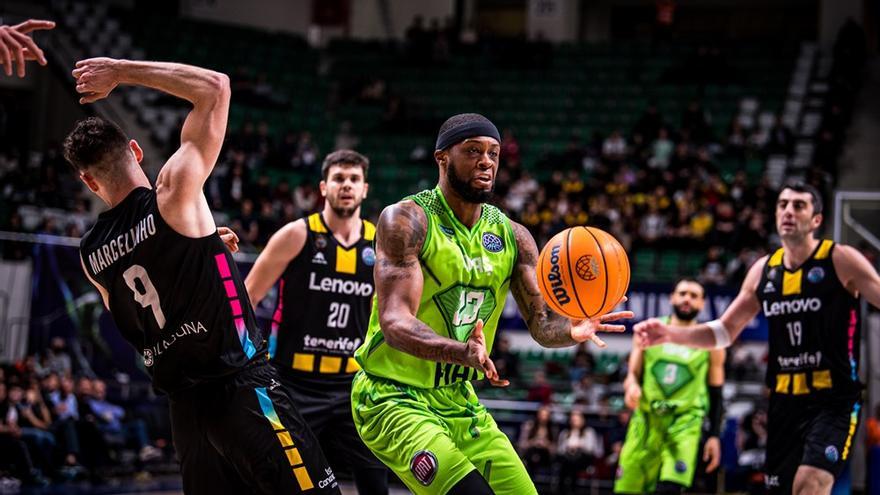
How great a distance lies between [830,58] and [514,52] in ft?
24.8

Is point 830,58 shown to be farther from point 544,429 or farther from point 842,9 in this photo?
point 544,429

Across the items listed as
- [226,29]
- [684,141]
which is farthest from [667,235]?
[226,29]

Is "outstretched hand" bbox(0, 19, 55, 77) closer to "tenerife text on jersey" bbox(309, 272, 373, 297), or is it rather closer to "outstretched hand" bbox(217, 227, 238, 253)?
"outstretched hand" bbox(217, 227, 238, 253)

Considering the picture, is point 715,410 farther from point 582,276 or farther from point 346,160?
point 582,276

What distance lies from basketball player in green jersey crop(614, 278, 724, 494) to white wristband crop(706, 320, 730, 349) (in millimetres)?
2059

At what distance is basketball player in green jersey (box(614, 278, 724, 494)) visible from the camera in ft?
32.0

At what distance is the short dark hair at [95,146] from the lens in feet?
16.0

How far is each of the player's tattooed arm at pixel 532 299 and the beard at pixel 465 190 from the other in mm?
386

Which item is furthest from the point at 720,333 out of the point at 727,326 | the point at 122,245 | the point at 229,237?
the point at 122,245

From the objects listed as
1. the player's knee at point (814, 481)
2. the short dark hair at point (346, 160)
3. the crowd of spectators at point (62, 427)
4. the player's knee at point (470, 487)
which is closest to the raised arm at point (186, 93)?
the player's knee at point (470, 487)

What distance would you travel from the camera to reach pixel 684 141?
2406 cm

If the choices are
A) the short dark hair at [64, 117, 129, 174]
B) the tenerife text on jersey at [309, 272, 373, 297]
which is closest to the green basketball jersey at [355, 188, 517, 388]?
the short dark hair at [64, 117, 129, 174]

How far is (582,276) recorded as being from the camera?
5.48 metres

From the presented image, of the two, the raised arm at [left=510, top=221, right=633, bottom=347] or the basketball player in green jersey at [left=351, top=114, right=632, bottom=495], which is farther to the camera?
the raised arm at [left=510, top=221, right=633, bottom=347]
